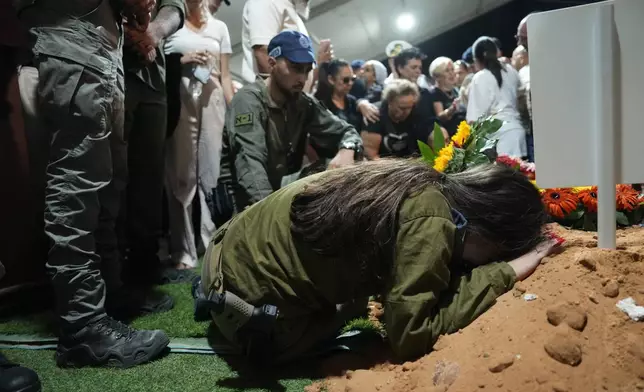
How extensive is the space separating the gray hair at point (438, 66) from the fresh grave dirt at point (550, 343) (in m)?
2.98

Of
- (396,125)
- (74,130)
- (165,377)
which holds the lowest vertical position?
(165,377)

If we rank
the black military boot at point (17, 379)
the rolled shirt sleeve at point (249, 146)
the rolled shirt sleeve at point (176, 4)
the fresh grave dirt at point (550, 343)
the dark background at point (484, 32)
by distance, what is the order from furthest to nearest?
the dark background at point (484, 32) < the rolled shirt sleeve at point (249, 146) < the rolled shirt sleeve at point (176, 4) < the black military boot at point (17, 379) < the fresh grave dirt at point (550, 343)

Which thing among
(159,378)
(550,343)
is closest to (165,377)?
(159,378)

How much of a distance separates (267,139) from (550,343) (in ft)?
5.82

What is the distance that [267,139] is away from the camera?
2586 mm

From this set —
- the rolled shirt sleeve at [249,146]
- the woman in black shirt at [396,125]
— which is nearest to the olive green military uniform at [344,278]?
the rolled shirt sleeve at [249,146]

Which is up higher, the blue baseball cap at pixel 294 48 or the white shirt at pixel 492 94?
the blue baseball cap at pixel 294 48

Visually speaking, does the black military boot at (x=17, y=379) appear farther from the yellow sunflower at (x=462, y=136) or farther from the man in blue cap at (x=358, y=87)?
the man in blue cap at (x=358, y=87)

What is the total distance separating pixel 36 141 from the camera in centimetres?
209

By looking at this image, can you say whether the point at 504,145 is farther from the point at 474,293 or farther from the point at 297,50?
the point at 474,293

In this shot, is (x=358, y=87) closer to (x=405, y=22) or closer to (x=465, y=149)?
(x=405, y=22)

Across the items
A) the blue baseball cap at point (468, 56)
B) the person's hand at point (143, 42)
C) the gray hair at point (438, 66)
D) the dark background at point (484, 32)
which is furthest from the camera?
the gray hair at point (438, 66)

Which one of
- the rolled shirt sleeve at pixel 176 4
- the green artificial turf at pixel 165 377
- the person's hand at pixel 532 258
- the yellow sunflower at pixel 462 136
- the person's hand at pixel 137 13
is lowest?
the green artificial turf at pixel 165 377

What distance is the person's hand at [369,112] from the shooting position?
372 cm
